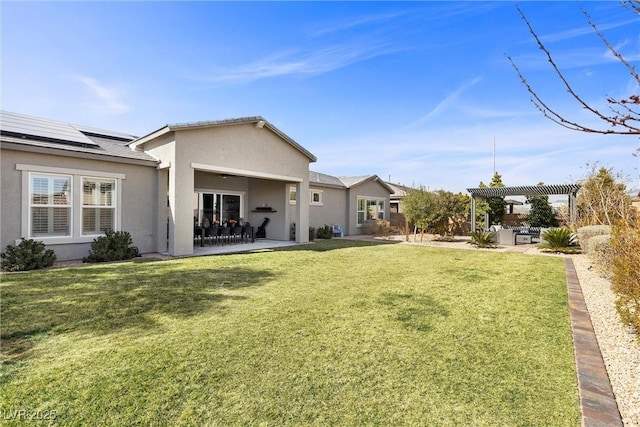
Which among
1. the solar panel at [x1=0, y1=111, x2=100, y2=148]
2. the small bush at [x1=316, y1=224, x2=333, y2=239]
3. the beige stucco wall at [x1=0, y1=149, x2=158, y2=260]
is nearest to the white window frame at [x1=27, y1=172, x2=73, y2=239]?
the beige stucco wall at [x1=0, y1=149, x2=158, y2=260]

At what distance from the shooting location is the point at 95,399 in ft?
9.48

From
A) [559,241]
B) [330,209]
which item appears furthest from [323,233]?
[559,241]

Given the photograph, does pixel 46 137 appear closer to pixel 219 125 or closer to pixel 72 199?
pixel 72 199

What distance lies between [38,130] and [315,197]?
13492 mm

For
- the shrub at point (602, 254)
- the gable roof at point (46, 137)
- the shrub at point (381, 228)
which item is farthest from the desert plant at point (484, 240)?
the gable roof at point (46, 137)

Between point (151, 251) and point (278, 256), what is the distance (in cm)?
524

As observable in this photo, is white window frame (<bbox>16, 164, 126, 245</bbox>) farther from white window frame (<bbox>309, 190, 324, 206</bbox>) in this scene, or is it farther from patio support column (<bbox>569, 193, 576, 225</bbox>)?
patio support column (<bbox>569, 193, 576, 225</bbox>)

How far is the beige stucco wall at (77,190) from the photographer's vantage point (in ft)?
29.1

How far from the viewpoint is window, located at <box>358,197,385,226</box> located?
77.6 feet

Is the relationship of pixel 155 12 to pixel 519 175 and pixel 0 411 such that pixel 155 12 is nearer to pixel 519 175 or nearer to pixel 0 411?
pixel 0 411

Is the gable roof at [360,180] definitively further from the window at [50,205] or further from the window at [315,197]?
the window at [50,205]

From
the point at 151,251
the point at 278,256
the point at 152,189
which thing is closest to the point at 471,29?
the point at 278,256

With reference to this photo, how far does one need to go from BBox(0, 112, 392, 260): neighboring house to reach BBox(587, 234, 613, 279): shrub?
1184 centimetres

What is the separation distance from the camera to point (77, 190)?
1030 centimetres
